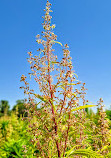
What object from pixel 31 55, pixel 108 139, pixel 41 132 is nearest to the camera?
pixel 41 132

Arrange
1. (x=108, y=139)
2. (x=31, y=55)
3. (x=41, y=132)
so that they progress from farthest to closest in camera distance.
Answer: (x=108, y=139), (x=31, y=55), (x=41, y=132)

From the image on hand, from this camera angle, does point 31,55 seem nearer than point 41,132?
No

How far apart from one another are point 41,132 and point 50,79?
80 cm

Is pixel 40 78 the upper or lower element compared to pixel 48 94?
upper

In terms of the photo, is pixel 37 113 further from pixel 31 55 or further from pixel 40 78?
pixel 31 55

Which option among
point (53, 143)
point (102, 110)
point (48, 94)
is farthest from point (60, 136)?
point (102, 110)

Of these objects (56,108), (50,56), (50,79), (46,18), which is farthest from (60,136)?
(46,18)

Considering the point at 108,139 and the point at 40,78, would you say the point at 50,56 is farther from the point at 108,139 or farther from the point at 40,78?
the point at 108,139

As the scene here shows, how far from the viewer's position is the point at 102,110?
381 centimetres

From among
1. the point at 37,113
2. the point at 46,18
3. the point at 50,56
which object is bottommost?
the point at 37,113

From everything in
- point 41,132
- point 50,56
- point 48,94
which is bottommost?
point 41,132

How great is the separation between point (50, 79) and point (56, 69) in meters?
0.18

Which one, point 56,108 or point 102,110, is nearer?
point 56,108

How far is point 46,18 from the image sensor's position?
114 inches
